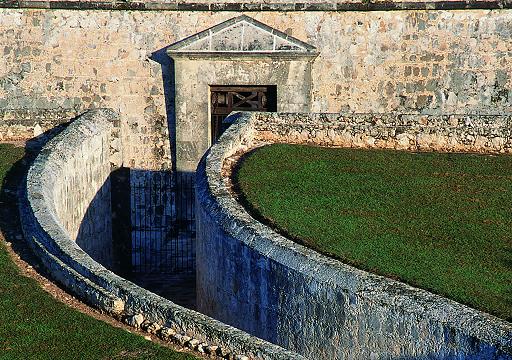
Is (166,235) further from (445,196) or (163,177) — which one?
(445,196)

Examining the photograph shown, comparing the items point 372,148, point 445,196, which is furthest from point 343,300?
point 372,148

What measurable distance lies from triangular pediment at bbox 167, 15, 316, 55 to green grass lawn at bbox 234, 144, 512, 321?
347cm

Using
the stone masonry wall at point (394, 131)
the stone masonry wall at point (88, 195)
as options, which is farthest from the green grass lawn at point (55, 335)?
the stone masonry wall at point (394, 131)

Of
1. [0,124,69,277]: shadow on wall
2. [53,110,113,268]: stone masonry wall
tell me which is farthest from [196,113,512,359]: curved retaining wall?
[0,124,69,277]: shadow on wall

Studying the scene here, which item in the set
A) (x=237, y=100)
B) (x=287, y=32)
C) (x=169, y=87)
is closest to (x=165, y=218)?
(x=169, y=87)

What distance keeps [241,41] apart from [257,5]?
27.7 inches

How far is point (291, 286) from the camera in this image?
448 inches

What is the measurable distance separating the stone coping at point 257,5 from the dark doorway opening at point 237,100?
1425 mm

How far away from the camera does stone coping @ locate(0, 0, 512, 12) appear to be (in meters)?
19.9

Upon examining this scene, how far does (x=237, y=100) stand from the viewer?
2059cm

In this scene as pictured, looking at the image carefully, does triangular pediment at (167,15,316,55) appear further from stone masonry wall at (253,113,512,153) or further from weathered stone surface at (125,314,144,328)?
weathered stone surface at (125,314,144,328)

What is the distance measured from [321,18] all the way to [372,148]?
375cm

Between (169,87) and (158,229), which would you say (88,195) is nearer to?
(158,229)

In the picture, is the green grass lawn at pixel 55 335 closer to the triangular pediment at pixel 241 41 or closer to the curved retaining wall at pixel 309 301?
the curved retaining wall at pixel 309 301
